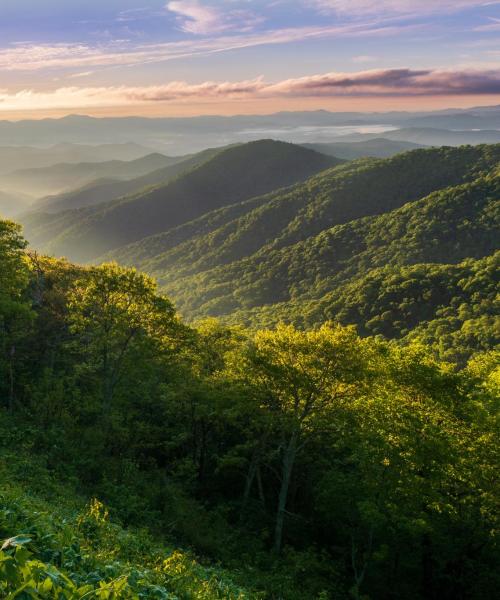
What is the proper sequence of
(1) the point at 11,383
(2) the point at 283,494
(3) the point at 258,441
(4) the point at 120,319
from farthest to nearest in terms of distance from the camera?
(4) the point at 120,319, (3) the point at 258,441, (1) the point at 11,383, (2) the point at 283,494

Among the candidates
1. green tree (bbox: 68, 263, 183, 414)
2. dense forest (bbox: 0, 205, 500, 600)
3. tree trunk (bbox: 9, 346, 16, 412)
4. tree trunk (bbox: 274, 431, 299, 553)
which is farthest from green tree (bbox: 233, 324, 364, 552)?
tree trunk (bbox: 9, 346, 16, 412)

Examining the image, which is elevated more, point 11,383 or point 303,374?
point 303,374

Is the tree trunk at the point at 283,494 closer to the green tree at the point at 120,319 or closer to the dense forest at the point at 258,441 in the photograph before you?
the dense forest at the point at 258,441

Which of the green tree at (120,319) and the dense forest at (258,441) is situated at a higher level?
the green tree at (120,319)

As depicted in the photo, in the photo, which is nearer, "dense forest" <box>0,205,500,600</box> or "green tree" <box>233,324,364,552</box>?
"dense forest" <box>0,205,500,600</box>

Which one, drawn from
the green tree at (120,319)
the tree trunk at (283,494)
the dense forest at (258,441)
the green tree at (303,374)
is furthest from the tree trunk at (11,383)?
the tree trunk at (283,494)

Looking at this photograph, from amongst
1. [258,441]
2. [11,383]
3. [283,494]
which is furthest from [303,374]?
[11,383]

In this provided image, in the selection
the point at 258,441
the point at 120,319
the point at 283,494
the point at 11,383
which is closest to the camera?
the point at 283,494

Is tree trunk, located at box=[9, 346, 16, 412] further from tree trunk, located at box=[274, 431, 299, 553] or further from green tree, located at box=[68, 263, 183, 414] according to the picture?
tree trunk, located at box=[274, 431, 299, 553]

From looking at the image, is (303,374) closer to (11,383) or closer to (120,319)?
(120,319)

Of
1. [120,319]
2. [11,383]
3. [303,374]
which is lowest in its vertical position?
[11,383]

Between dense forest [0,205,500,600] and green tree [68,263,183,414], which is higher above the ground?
green tree [68,263,183,414]

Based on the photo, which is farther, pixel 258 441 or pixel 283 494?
pixel 258 441

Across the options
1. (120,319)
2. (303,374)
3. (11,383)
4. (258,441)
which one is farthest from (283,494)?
(11,383)
